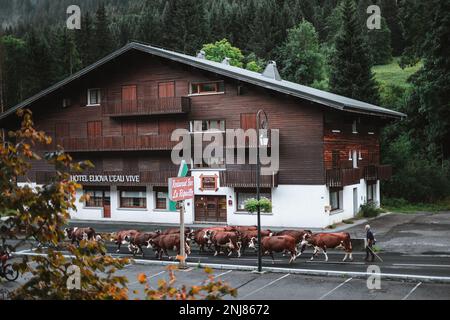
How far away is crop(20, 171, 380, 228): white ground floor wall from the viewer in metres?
34.8

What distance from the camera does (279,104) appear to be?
1428 inches

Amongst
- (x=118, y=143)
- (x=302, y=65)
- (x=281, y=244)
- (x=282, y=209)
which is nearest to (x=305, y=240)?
(x=281, y=244)

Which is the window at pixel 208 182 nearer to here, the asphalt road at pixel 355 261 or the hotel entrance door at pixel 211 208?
the hotel entrance door at pixel 211 208

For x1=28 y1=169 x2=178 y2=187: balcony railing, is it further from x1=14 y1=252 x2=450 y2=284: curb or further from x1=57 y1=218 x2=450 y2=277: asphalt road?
x1=14 y1=252 x2=450 y2=284: curb

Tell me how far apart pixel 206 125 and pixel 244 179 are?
5398 millimetres

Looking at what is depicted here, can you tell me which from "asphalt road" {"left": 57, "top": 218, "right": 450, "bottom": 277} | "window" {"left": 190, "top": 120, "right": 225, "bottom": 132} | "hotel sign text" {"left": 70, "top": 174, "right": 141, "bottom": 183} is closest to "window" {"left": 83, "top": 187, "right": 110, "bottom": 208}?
"hotel sign text" {"left": 70, "top": 174, "right": 141, "bottom": 183}

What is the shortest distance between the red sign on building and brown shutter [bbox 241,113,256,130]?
47.3 feet

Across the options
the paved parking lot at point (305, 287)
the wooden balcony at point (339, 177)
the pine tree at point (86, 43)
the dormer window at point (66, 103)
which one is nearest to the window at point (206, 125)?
the wooden balcony at point (339, 177)

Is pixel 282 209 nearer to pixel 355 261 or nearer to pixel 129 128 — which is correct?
pixel 355 261

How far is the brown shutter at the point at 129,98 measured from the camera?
40.5m
